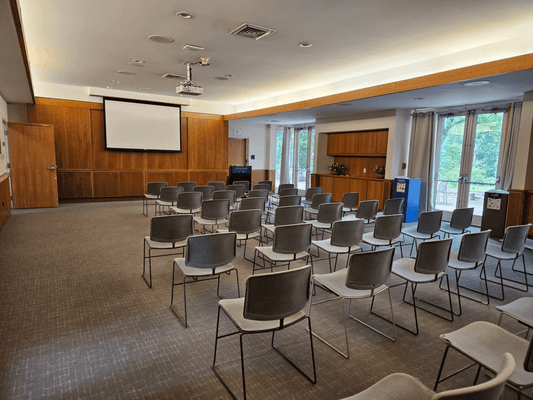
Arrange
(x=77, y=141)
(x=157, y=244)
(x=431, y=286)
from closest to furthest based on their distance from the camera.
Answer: (x=157, y=244) → (x=431, y=286) → (x=77, y=141)

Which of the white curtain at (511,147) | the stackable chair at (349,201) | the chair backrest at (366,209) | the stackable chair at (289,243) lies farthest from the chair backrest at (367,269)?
the white curtain at (511,147)

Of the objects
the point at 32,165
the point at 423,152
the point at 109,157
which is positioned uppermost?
the point at 423,152

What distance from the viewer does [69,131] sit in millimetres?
10602

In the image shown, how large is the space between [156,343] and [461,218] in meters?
4.83

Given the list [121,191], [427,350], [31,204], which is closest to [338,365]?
[427,350]

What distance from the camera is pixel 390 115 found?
942 cm

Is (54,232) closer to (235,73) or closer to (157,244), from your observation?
(157,244)

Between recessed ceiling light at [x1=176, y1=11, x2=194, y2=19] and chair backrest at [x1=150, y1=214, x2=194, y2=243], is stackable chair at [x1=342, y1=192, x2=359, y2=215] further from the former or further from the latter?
recessed ceiling light at [x1=176, y1=11, x2=194, y2=19]

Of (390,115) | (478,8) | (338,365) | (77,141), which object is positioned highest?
(478,8)

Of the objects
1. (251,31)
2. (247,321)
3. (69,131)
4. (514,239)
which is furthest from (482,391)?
(69,131)

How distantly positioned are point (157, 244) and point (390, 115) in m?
7.79

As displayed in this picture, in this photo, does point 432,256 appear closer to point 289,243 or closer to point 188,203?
point 289,243

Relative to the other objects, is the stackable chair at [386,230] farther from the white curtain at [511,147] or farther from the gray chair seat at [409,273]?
the white curtain at [511,147]

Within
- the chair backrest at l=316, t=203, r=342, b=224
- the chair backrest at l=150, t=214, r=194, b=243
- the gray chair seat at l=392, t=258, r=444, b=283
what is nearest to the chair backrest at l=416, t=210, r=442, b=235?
the chair backrest at l=316, t=203, r=342, b=224
